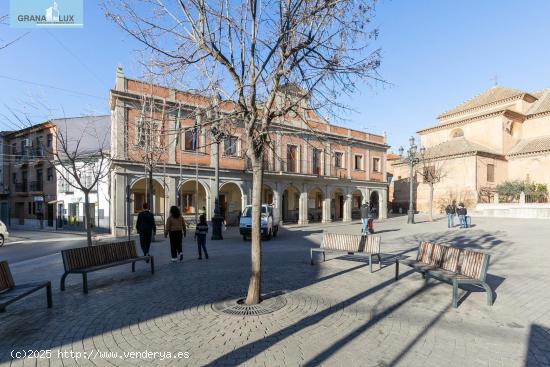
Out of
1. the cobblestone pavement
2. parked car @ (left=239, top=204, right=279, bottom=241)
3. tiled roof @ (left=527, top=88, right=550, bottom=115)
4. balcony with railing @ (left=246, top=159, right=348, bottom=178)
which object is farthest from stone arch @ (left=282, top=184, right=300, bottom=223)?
tiled roof @ (left=527, top=88, right=550, bottom=115)

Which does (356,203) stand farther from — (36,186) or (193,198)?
(36,186)

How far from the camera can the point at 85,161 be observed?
18.2 meters

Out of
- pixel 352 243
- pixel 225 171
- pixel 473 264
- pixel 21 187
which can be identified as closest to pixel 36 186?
pixel 21 187

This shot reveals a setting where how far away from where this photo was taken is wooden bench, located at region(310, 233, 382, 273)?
788 centimetres

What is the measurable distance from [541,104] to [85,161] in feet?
159

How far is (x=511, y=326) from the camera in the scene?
14.8 ft

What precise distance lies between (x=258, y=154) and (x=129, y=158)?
14.9m

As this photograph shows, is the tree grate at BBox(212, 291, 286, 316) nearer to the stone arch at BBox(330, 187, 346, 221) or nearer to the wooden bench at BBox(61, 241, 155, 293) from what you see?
the wooden bench at BBox(61, 241, 155, 293)

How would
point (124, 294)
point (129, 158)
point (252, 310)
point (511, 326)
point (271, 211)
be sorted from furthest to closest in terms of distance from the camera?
1. point (129, 158)
2. point (271, 211)
3. point (124, 294)
4. point (252, 310)
5. point (511, 326)

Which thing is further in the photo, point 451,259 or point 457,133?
point 457,133

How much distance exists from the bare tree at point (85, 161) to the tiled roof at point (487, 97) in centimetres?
4231

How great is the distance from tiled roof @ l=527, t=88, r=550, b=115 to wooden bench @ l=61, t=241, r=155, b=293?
46.4m

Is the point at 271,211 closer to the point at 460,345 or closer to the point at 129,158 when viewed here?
the point at 129,158

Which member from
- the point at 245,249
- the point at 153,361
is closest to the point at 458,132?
the point at 245,249
